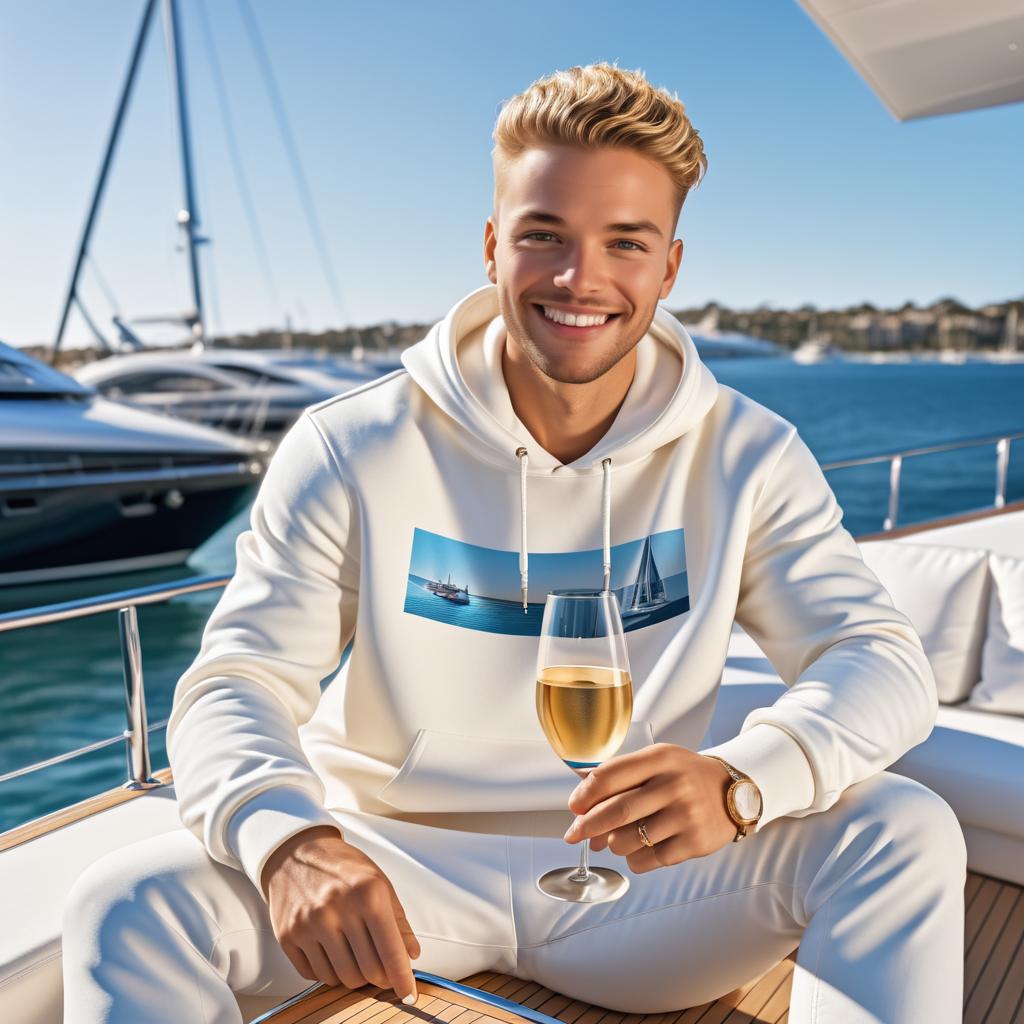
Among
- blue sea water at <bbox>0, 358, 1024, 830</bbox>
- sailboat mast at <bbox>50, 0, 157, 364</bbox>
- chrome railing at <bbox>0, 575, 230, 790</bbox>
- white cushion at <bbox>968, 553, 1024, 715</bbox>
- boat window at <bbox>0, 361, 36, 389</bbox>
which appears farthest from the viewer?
sailboat mast at <bbox>50, 0, 157, 364</bbox>

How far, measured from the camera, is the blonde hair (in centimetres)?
129

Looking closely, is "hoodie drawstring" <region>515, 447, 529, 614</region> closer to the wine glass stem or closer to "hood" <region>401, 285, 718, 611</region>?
"hood" <region>401, 285, 718, 611</region>

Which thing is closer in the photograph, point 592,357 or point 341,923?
point 341,923

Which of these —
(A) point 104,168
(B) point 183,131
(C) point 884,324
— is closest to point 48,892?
(A) point 104,168

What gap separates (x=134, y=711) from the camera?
207cm

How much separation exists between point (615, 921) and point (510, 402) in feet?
2.33

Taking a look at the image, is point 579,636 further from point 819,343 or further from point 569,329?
point 819,343

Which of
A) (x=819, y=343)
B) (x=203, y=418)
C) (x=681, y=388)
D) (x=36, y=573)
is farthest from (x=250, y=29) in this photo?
(x=819, y=343)

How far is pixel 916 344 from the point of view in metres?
53.6

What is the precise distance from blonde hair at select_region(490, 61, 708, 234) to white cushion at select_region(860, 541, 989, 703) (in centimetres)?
147

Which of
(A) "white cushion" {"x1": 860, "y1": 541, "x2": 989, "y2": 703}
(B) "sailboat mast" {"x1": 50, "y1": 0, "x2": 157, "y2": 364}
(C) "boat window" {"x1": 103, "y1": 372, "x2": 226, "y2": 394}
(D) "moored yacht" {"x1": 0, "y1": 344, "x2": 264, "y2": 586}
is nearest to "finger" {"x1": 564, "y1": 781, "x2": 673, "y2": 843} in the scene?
(A) "white cushion" {"x1": 860, "y1": 541, "x2": 989, "y2": 703}

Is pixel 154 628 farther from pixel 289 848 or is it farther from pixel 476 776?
pixel 289 848

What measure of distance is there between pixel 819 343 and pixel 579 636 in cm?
6874

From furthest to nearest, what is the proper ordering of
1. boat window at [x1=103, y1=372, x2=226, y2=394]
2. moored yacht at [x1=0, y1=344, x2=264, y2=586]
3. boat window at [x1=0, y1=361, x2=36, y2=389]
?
1. boat window at [x1=103, y1=372, x2=226, y2=394]
2. moored yacht at [x1=0, y1=344, x2=264, y2=586]
3. boat window at [x1=0, y1=361, x2=36, y2=389]
